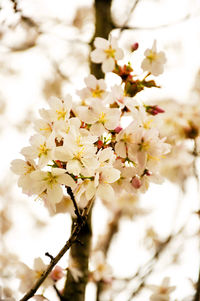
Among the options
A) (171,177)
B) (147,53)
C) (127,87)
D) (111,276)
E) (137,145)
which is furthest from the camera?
(171,177)

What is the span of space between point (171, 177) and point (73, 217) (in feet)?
4.67

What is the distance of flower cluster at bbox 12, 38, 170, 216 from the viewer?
2.79 ft

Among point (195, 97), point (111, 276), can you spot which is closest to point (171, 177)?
point (195, 97)

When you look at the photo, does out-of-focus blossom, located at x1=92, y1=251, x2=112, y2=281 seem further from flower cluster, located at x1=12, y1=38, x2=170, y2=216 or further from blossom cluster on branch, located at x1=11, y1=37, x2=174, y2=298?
flower cluster, located at x1=12, y1=38, x2=170, y2=216

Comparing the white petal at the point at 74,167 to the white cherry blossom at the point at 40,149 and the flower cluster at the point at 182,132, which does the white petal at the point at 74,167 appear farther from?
the flower cluster at the point at 182,132

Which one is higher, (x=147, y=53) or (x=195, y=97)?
(x=195, y=97)

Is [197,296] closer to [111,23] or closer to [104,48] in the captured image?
[104,48]

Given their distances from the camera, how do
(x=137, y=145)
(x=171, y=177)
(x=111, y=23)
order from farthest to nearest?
1. (x=171, y=177)
2. (x=111, y=23)
3. (x=137, y=145)

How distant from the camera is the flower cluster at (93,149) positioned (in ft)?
2.79

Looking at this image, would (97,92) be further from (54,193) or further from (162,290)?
(162,290)

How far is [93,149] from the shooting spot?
857 mm

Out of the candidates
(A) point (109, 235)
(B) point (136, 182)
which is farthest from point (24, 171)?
(A) point (109, 235)

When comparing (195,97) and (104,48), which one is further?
(195,97)

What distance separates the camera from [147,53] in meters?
1.24
